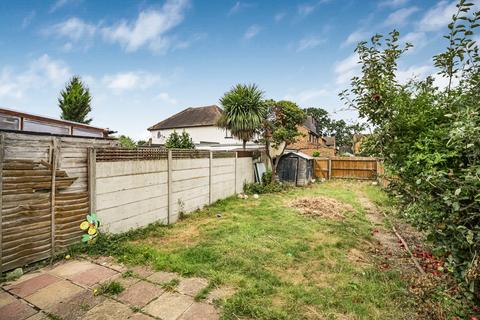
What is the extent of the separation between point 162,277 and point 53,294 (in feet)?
4.26

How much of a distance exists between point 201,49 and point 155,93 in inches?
212

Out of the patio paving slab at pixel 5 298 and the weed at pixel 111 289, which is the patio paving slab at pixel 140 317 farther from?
the patio paving slab at pixel 5 298

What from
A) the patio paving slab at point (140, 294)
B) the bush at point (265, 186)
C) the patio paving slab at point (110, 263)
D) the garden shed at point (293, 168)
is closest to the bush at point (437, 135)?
the patio paving slab at point (140, 294)

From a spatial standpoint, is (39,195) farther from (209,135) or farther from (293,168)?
(209,135)

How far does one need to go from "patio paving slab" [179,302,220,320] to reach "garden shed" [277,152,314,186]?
1132 cm

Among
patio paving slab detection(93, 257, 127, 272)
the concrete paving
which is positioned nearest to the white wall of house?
patio paving slab detection(93, 257, 127, 272)

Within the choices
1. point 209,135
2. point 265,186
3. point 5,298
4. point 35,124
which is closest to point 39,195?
point 5,298

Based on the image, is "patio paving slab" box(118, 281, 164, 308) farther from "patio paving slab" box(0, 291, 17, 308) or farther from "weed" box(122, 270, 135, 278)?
"patio paving slab" box(0, 291, 17, 308)

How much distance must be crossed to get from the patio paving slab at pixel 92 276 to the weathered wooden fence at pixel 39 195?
879mm

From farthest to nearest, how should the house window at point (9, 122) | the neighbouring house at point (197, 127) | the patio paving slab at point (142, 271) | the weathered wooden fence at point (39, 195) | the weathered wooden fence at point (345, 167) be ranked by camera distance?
1. the neighbouring house at point (197, 127)
2. the weathered wooden fence at point (345, 167)
3. the house window at point (9, 122)
4. the patio paving slab at point (142, 271)
5. the weathered wooden fence at point (39, 195)

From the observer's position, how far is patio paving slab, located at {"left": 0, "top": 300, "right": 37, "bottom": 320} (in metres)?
2.41

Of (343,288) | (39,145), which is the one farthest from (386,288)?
(39,145)

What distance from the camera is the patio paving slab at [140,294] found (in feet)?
8.80

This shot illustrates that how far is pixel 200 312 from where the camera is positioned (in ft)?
8.27
